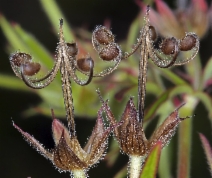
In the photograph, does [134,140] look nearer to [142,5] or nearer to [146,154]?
[146,154]

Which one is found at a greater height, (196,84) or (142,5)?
(142,5)

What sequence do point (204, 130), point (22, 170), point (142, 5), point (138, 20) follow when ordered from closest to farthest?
point (142, 5) → point (138, 20) → point (204, 130) → point (22, 170)

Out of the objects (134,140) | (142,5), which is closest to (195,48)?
(134,140)

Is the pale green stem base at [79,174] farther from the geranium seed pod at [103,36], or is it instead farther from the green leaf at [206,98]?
the green leaf at [206,98]

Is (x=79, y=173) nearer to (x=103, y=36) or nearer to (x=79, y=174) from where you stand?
(x=79, y=174)

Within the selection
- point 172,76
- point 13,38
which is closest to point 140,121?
point 172,76

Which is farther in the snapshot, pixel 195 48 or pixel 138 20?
pixel 138 20

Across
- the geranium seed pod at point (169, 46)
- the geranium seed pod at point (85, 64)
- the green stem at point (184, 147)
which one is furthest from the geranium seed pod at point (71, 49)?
the green stem at point (184, 147)

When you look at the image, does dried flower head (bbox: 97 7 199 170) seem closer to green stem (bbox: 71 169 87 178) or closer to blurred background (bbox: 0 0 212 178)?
green stem (bbox: 71 169 87 178)
